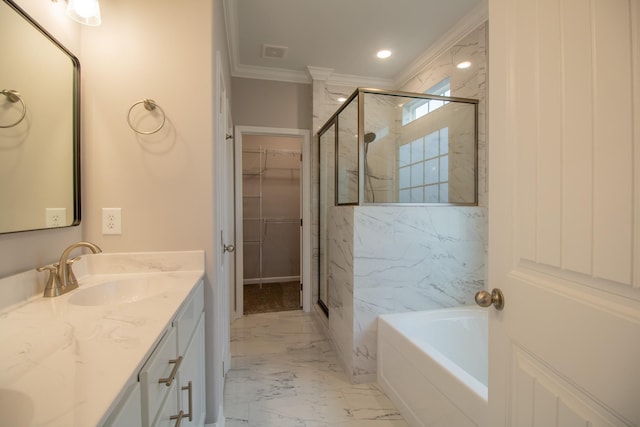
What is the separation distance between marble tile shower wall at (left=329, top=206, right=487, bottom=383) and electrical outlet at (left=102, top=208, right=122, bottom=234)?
1347 mm

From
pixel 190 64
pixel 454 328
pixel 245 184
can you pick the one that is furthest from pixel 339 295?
pixel 245 184

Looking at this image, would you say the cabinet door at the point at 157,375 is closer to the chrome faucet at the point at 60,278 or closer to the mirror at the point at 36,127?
the chrome faucet at the point at 60,278

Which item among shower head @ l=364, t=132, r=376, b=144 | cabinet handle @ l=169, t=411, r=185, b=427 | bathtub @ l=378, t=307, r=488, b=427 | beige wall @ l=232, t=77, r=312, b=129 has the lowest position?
bathtub @ l=378, t=307, r=488, b=427

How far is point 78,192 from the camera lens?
126 centimetres

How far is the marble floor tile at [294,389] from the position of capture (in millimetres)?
1625

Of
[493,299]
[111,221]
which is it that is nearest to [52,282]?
[111,221]

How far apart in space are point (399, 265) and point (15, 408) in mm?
1894

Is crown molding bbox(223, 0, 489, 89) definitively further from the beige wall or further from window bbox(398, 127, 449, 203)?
window bbox(398, 127, 449, 203)

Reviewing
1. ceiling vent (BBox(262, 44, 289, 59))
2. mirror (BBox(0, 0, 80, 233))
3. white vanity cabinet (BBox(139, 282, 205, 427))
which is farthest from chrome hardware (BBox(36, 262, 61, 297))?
ceiling vent (BBox(262, 44, 289, 59))

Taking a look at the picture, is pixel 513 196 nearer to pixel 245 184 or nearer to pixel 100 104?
pixel 100 104

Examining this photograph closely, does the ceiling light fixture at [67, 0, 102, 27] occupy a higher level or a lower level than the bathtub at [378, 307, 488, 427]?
higher

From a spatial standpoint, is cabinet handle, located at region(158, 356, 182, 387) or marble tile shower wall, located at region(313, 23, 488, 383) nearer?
cabinet handle, located at region(158, 356, 182, 387)

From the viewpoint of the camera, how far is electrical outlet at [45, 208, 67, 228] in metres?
1.09

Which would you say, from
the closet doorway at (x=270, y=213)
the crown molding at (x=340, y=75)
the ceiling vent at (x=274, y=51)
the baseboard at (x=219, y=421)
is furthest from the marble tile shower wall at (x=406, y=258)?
the closet doorway at (x=270, y=213)
